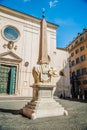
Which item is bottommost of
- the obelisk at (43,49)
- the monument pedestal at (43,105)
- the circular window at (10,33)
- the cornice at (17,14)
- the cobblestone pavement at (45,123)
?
the cobblestone pavement at (45,123)

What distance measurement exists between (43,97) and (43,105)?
1.61ft

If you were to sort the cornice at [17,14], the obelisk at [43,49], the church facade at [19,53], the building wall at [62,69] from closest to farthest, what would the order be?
the obelisk at [43,49], the church facade at [19,53], the cornice at [17,14], the building wall at [62,69]

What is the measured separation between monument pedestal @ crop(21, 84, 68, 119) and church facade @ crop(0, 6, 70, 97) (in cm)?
1125

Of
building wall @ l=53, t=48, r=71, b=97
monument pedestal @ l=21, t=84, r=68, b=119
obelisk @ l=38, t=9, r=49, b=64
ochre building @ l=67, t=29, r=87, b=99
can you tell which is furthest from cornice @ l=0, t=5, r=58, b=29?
monument pedestal @ l=21, t=84, r=68, b=119

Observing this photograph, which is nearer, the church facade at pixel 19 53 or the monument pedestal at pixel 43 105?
the monument pedestal at pixel 43 105

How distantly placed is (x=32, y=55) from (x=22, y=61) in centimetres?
202

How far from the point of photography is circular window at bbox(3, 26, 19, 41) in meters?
20.0

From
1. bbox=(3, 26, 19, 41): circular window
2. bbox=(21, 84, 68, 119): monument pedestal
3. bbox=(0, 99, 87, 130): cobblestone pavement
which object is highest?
bbox=(3, 26, 19, 41): circular window

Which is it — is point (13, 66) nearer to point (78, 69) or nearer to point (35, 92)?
point (35, 92)

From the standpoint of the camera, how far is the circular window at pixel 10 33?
786 inches

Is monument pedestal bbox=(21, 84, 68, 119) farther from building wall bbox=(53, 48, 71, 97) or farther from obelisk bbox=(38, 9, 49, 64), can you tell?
building wall bbox=(53, 48, 71, 97)

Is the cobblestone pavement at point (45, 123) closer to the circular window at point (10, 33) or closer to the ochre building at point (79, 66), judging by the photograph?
the circular window at point (10, 33)

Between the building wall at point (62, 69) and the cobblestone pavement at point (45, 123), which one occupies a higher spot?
the building wall at point (62, 69)

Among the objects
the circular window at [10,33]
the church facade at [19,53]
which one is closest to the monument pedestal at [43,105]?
the church facade at [19,53]
